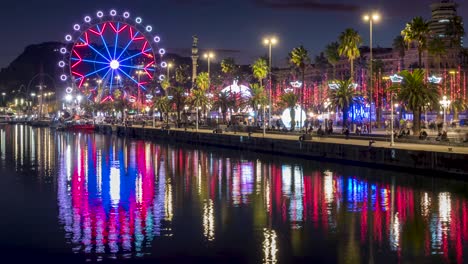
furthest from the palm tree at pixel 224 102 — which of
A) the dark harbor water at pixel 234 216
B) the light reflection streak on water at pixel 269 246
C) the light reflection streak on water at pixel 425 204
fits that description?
the light reflection streak on water at pixel 269 246

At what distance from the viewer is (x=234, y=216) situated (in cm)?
2750

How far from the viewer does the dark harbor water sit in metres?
20.7

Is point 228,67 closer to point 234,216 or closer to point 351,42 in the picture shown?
point 351,42

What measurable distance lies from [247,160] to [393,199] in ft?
85.1

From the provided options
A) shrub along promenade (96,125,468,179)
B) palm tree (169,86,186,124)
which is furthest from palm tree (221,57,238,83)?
shrub along promenade (96,125,468,179)

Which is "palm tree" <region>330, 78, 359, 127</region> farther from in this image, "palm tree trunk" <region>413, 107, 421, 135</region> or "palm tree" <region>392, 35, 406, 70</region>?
"palm tree" <region>392, 35, 406, 70</region>

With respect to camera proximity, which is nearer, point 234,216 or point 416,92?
point 234,216

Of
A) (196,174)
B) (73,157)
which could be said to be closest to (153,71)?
(73,157)

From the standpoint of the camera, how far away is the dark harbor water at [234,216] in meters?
20.7

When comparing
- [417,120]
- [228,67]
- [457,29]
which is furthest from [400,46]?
[417,120]

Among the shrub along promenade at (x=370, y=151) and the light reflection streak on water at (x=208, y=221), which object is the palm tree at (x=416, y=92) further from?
the light reflection streak on water at (x=208, y=221)

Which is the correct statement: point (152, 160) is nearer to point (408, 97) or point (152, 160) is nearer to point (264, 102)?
point (408, 97)

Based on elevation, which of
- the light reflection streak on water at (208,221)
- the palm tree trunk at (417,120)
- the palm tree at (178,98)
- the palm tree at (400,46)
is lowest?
the light reflection streak on water at (208,221)

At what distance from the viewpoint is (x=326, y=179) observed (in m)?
41.1
